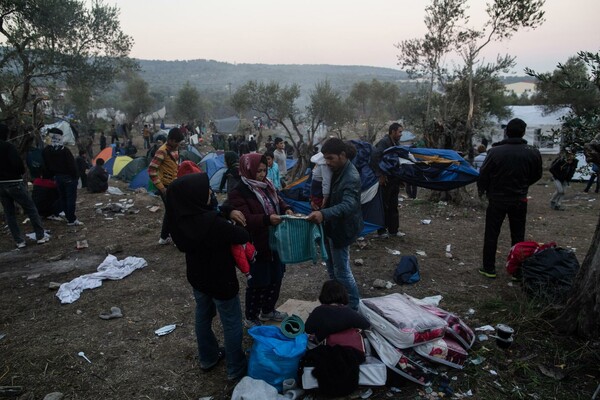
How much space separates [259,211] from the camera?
123 inches

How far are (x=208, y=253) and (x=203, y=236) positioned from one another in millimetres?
186

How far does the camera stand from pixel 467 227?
23.5 ft

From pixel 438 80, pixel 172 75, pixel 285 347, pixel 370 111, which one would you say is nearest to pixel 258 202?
pixel 285 347

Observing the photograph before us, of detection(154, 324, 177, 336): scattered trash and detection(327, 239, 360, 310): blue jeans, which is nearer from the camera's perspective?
detection(327, 239, 360, 310): blue jeans

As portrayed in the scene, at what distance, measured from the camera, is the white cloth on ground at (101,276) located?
436 cm

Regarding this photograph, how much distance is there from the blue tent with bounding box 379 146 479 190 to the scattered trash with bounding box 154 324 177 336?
11.7 ft

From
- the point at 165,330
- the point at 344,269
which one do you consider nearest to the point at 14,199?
the point at 165,330

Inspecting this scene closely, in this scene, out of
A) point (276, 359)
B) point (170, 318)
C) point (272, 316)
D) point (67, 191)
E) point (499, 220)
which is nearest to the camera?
point (276, 359)

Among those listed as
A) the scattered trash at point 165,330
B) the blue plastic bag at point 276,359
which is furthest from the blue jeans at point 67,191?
the blue plastic bag at point 276,359

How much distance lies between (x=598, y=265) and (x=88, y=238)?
721 cm

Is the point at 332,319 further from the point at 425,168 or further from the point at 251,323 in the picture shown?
the point at 425,168

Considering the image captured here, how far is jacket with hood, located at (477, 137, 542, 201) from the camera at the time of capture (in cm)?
416

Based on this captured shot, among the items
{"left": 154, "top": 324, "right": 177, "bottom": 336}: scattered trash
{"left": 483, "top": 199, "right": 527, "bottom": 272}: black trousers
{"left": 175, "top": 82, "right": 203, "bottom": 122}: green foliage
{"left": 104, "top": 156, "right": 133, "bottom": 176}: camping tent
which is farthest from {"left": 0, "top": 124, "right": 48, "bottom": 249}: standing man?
{"left": 175, "top": 82, "right": 203, "bottom": 122}: green foliage

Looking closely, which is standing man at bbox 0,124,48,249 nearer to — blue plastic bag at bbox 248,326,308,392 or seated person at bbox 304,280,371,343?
blue plastic bag at bbox 248,326,308,392
